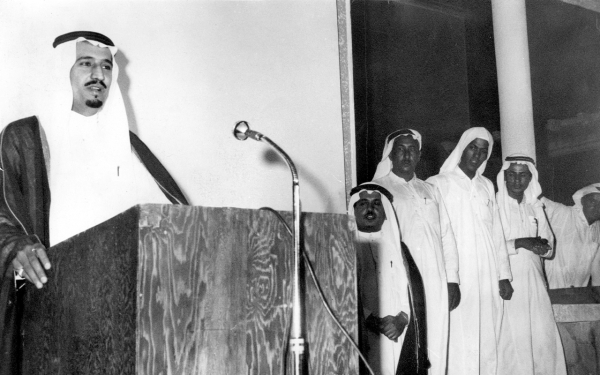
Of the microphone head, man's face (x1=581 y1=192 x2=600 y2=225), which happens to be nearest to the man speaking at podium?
the microphone head

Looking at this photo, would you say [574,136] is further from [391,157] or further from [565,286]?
[391,157]

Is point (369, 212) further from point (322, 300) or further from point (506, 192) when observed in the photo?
point (322, 300)

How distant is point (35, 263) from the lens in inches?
88.0

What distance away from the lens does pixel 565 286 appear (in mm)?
4406

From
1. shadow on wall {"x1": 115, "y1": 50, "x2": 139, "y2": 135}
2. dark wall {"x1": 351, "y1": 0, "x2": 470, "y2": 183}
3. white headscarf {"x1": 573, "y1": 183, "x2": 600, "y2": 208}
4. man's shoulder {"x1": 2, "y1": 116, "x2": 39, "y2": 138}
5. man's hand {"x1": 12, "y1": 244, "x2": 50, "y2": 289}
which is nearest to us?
man's hand {"x1": 12, "y1": 244, "x2": 50, "y2": 289}

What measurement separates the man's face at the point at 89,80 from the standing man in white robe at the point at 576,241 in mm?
3037

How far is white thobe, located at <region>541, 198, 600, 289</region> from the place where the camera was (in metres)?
4.33

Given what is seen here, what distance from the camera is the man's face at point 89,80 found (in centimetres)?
372

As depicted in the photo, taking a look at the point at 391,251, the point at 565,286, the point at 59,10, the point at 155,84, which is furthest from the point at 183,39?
the point at 565,286

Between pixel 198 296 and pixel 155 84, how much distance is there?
3.03 m

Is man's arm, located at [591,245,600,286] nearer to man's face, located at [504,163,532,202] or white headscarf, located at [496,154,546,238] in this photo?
white headscarf, located at [496,154,546,238]

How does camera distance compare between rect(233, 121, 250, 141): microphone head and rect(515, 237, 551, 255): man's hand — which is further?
Result: rect(515, 237, 551, 255): man's hand

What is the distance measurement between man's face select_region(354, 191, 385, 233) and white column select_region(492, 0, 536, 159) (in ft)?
3.19

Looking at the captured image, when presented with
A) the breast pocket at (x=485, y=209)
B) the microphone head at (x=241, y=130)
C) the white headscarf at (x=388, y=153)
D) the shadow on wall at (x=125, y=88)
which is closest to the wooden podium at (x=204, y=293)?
the microphone head at (x=241, y=130)
